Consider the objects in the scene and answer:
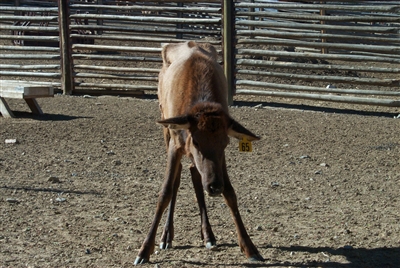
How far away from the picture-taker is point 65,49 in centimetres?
1350

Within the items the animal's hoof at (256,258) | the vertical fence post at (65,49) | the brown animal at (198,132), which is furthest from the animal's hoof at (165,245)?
the vertical fence post at (65,49)

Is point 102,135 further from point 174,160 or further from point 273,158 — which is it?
point 174,160

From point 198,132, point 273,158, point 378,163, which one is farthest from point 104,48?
point 198,132

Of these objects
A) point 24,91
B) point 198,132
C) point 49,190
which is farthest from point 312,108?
point 198,132

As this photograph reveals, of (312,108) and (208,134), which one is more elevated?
(208,134)

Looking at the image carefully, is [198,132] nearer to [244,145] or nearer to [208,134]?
[208,134]

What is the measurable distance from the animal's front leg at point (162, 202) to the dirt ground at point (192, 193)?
0.10 meters

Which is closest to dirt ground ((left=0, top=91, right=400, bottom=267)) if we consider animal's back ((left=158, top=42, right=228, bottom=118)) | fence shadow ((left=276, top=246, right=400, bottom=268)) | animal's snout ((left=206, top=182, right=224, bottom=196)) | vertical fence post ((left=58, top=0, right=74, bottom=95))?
fence shadow ((left=276, top=246, right=400, bottom=268))

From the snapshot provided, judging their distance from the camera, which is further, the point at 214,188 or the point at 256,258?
the point at 256,258

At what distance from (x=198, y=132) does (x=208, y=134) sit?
8cm

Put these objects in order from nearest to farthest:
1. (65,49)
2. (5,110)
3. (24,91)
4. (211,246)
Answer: (211,246) → (24,91) → (5,110) → (65,49)

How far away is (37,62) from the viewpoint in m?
17.4

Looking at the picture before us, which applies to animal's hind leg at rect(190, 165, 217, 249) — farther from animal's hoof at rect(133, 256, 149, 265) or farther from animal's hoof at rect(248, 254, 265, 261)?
animal's hoof at rect(133, 256, 149, 265)

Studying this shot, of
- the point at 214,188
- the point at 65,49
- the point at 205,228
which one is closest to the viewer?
the point at 214,188
